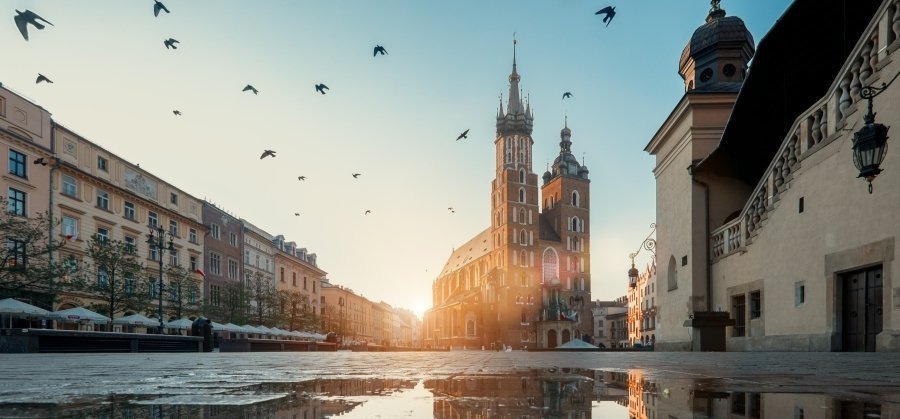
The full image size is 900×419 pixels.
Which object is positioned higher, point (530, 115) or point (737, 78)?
point (530, 115)

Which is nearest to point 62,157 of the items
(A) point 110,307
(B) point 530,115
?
(A) point 110,307

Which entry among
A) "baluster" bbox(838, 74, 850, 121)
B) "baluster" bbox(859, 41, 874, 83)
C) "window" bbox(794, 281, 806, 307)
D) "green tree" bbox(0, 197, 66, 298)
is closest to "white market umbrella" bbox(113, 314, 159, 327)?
"green tree" bbox(0, 197, 66, 298)

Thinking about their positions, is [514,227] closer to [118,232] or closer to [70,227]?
[118,232]

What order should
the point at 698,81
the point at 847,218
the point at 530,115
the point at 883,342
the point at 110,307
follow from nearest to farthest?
1. the point at 883,342
2. the point at 847,218
3. the point at 698,81
4. the point at 110,307
5. the point at 530,115

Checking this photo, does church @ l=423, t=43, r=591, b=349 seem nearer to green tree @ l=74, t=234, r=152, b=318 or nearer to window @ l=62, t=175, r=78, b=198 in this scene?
green tree @ l=74, t=234, r=152, b=318

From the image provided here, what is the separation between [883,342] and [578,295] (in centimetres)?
8408

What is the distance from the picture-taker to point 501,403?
88.6 inches

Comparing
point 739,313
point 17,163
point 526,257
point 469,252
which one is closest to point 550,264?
point 526,257

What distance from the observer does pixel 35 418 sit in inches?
69.5

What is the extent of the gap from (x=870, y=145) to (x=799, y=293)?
5552 mm

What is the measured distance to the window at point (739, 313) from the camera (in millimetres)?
15102

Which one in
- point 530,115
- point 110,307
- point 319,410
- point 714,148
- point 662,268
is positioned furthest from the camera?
point 530,115

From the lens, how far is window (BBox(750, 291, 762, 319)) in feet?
46.3

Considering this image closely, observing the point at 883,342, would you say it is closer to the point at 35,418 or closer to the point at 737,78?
the point at 35,418
